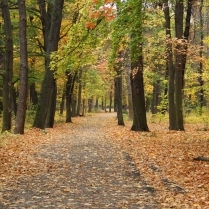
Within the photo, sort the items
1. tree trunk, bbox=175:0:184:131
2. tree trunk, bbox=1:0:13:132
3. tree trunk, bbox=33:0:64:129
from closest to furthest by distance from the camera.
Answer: tree trunk, bbox=1:0:13:132 < tree trunk, bbox=175:0:184:131 < tree trunk, bbox=33:0:64:129

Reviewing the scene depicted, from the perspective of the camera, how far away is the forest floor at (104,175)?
664cm

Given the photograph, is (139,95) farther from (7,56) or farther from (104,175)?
(104,175)

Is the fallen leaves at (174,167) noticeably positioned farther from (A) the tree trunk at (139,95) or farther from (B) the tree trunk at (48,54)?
(B) the tree trunk at (48,54)

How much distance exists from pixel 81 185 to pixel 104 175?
1075 mm

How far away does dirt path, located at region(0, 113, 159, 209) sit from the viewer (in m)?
6.51

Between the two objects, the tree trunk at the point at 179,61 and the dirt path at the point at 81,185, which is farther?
the tree trunk at the point at 179,61

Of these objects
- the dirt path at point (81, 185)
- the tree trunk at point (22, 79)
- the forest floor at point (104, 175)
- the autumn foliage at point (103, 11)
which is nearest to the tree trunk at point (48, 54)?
the tree trunk at point (22, 79)

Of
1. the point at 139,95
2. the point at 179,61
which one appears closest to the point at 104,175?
the point at 139,95

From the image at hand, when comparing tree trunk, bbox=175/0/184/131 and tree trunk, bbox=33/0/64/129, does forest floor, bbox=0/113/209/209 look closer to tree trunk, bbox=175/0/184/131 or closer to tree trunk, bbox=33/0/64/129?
tree trunk, bbox=175/0/184/131

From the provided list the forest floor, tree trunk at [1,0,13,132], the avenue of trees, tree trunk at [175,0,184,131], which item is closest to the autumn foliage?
the avenue of trees

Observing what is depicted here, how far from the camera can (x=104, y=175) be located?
8.78m

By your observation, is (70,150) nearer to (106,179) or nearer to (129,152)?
(129,152)

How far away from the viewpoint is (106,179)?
8.38m

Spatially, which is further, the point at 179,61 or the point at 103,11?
the point at 179,61
